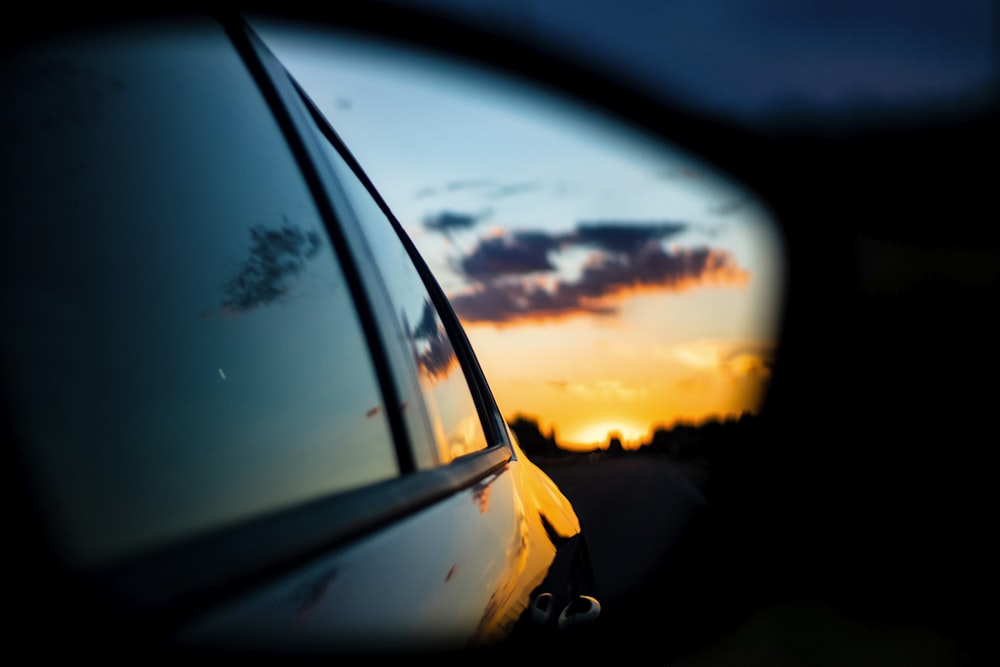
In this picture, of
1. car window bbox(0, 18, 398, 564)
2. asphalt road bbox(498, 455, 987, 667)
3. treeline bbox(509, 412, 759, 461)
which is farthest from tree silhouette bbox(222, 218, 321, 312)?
treeline bbox(509, 412, 759, 461)

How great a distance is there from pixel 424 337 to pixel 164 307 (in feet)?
4.30

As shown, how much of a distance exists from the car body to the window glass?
2 centimetres

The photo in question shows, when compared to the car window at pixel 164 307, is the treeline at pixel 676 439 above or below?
below

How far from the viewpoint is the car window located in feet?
3.29

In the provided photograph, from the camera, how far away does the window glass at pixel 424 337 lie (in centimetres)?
234

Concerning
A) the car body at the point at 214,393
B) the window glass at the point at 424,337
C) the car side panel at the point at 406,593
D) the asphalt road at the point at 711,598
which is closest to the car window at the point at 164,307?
the car body at the point at 214,393

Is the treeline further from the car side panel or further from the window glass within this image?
the car side panel

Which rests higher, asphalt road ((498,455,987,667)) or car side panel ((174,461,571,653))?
car side panel ((174,461,571,653))

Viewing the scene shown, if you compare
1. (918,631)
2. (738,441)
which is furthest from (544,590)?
(918,631)

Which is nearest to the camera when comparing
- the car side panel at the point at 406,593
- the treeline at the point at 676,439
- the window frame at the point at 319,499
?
the window frame at the point at 319,499

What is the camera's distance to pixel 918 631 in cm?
342

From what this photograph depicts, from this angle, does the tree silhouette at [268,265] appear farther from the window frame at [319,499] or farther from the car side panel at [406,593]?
the car side panel at [406,593]

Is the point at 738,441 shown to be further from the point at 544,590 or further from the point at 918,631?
the point at 544,590

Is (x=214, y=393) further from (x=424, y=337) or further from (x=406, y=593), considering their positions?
(x=424, y=337)
